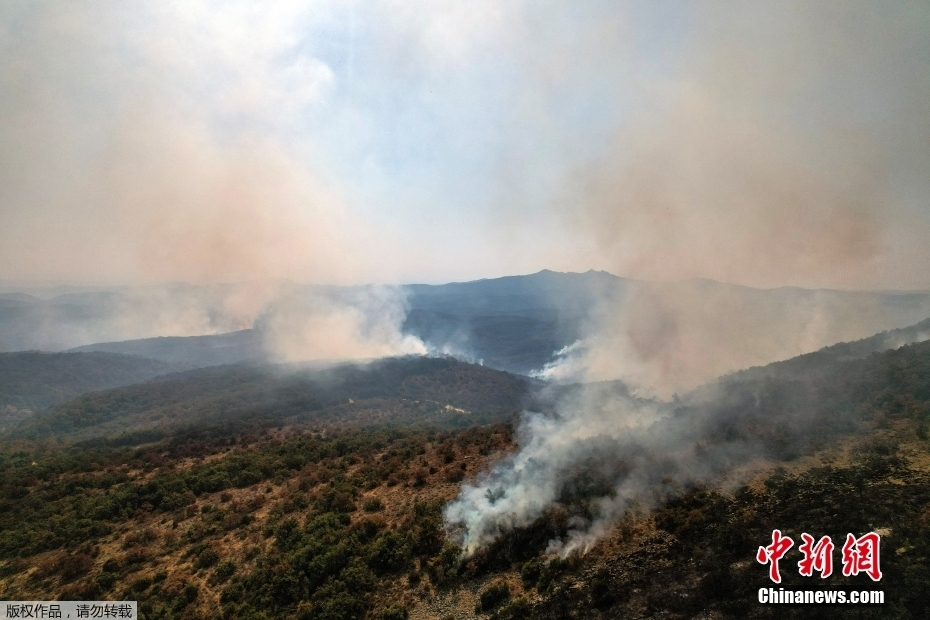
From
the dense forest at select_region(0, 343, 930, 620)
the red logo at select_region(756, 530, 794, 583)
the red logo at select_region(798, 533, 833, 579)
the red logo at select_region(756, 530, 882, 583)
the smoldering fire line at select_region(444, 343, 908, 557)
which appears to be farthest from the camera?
the smoldering fire line at select_region(444, 343, 908, 557)

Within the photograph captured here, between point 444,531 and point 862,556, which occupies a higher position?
point 862,556

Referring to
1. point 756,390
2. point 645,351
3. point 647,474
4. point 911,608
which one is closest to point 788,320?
point 645,351

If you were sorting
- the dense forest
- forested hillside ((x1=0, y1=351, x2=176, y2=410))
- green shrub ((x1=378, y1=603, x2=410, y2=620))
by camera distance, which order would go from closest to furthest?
the dense forest < green shrub ((x1=378, y1=603, x2=410, y2=620)) < forested hillside ((x1=0, y1=351, x2=176, y2=410))

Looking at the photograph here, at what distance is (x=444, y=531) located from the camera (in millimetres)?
22219

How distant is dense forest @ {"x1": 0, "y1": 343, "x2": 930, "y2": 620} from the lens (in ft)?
53.7

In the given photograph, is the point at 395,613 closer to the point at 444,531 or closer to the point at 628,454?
the point at 444,531

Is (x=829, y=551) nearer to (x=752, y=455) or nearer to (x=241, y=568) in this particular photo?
(x=752, y=455)

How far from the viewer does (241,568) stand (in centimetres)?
2166

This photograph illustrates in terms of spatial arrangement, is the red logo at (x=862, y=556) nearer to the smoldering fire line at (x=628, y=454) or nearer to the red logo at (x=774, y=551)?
the red logo at (x=774, y=551)

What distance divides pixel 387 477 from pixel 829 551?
25691 millimetres

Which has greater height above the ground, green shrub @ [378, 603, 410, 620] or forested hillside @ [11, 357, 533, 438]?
green shrub @ [378, 603, 410, 620]

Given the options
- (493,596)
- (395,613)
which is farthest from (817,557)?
(395,613)

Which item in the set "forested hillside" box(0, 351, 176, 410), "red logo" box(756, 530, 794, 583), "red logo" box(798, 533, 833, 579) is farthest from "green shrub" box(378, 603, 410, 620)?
"forested hillside" box(0, 351, 176, 410)

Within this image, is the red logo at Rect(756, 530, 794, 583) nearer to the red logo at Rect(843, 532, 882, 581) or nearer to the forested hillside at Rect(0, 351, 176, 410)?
the red logo at Rect(843, 532, 882, 581)
